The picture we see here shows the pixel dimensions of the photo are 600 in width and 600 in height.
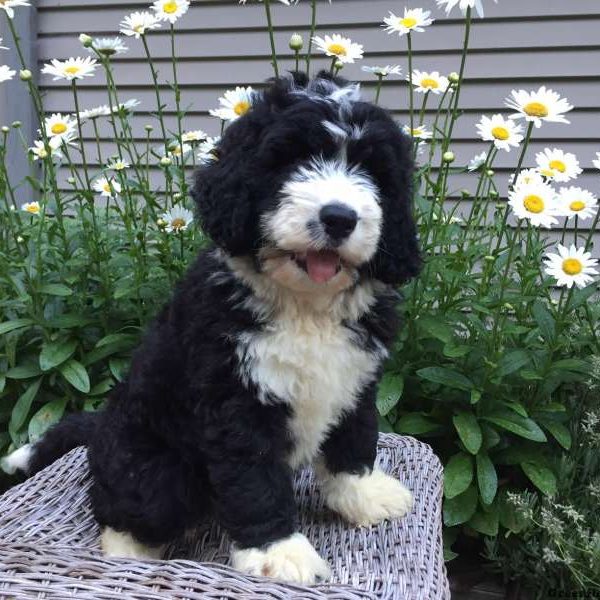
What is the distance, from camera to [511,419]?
299 centimetres

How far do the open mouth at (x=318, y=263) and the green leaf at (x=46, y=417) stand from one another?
1.91 meters

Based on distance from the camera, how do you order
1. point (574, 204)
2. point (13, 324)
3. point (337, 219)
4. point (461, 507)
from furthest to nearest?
point (13, 324), point (461, 507), point (574, 204), point (337, 219)

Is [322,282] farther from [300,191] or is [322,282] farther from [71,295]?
[71,295]

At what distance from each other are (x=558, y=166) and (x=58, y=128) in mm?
2128

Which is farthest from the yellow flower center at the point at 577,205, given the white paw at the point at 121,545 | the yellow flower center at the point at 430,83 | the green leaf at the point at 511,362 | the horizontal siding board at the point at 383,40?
the horizontal siding board at the point at 383,40

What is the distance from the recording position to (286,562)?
181cm

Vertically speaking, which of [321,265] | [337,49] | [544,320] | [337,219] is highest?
[337,49]

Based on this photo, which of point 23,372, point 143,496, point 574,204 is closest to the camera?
point 143,496

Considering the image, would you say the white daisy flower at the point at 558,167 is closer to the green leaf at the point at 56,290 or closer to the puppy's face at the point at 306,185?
the puppy's face at the point at 306,185

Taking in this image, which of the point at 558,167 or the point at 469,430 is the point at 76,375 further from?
the point at 558,167

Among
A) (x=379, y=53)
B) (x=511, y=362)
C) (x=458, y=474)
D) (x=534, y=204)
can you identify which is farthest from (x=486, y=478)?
(x=379, y=53)

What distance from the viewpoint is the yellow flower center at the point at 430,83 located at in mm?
2984

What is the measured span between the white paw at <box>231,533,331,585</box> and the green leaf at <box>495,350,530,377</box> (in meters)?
1.38

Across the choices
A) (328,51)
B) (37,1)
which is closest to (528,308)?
(328,51)
